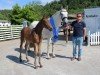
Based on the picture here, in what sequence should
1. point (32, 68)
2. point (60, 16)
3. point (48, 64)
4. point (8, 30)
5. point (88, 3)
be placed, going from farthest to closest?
point (88, 3) < point (8, 30) < point (60, 16) < point (48, 64) < point (32, 68)

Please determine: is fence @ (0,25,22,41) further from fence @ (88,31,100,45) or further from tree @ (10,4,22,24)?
tree @ (10,4,22,24)

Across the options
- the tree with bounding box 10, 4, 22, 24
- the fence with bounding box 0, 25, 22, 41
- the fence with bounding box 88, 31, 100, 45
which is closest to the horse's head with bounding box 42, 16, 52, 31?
the fence with bounding box 88, 31, 100, 45

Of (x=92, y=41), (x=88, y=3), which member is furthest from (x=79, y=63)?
(x=88, y=3)

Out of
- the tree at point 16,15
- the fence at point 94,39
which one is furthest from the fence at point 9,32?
the tree at point 16,15

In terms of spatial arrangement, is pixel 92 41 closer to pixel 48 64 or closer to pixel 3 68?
pixel 48 64

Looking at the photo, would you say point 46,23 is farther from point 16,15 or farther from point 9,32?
point 16,15

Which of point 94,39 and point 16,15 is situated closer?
point 94,39

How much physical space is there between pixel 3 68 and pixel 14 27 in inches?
591

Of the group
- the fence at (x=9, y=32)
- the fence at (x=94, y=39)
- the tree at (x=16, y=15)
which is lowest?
the fence at (x=94, y=39)

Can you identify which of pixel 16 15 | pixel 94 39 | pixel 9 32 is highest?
pixel 16 15

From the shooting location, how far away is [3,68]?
1194 cm

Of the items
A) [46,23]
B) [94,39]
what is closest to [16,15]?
[94,39]

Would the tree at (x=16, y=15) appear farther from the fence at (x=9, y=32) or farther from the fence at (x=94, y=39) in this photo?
the fence at (x=94, y=39)

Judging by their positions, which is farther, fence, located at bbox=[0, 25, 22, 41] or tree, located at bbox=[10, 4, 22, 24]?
tree, located at bbox=[10, 4, 22, 24]
